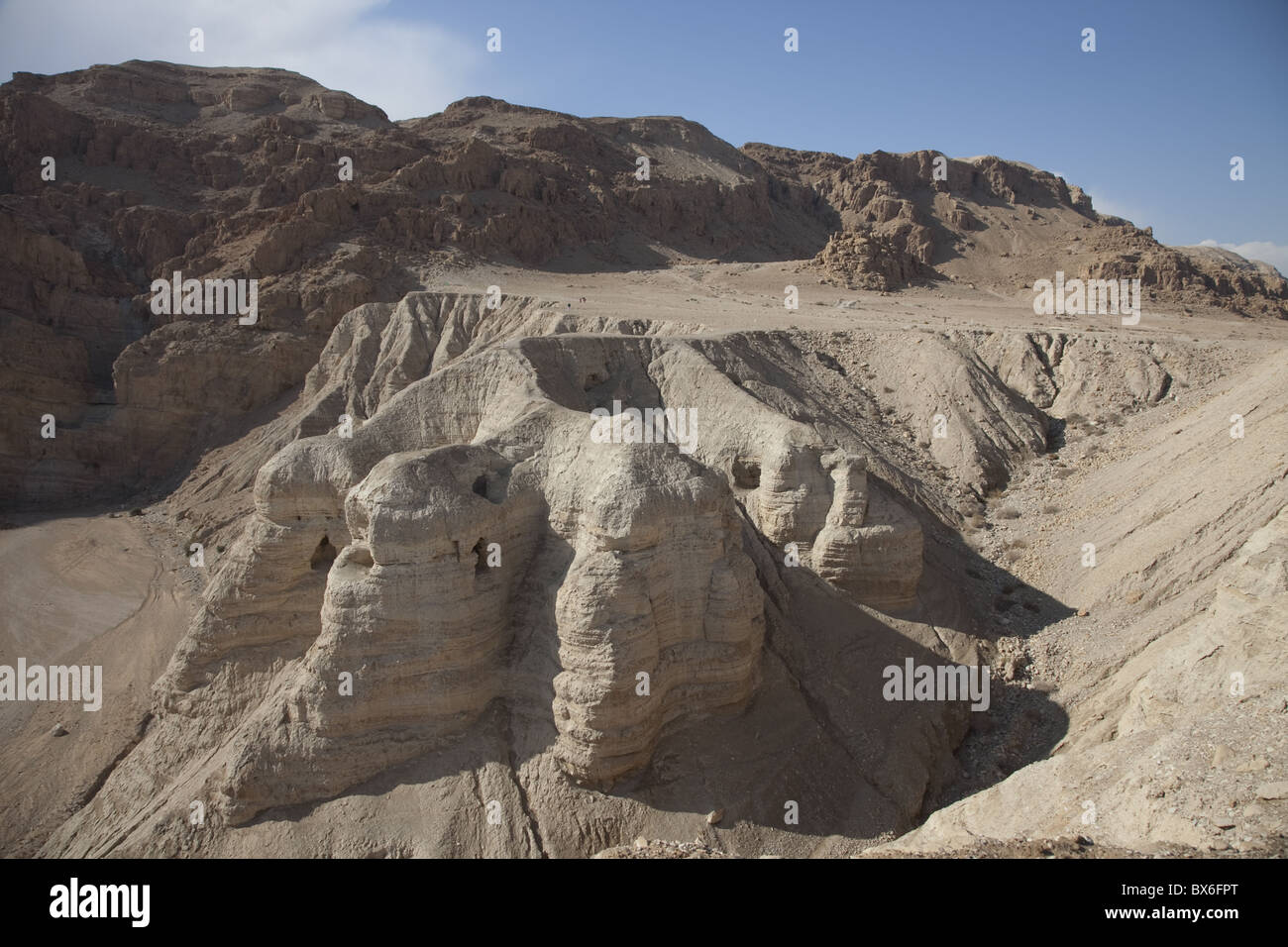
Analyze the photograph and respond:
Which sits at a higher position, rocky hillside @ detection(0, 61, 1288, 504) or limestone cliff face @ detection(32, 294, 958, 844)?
rocky hillside @ detection(0, 61, 1288, 504)

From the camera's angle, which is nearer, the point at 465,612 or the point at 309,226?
the point at 465,612

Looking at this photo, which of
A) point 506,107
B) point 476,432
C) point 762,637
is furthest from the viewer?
point 506,107

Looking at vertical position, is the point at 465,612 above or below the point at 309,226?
below

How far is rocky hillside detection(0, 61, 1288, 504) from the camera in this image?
124ft

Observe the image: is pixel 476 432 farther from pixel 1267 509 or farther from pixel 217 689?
pixel 1267 509

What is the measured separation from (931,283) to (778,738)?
42.3 meters

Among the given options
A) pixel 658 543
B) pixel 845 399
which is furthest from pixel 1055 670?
pixel 845 399

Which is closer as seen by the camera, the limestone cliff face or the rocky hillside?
the limestone cliff face

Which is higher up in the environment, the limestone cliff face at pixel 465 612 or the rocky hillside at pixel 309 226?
the rocky hillside at pixel 309 226

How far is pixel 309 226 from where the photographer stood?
140 feet

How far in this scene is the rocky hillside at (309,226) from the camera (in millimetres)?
37875

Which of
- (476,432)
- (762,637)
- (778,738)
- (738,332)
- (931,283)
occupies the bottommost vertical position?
(778,738)

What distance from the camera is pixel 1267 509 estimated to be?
16.8 metres

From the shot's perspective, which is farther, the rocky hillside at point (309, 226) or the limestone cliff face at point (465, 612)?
the rocky hillside at point (309, 226)
